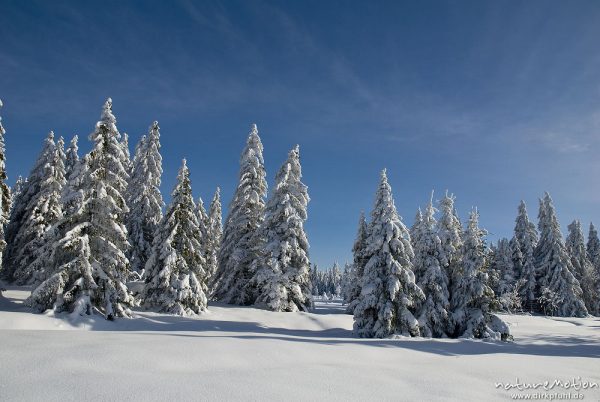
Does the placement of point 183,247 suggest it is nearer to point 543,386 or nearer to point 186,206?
point 186,206

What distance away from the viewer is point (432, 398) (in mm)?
7180

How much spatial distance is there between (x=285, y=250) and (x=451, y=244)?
13097 mm

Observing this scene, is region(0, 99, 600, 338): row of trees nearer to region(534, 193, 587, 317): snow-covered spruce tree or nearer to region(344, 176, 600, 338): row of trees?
region(344, 176, 600, 338): row of trees

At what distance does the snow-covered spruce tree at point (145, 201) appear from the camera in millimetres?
39000

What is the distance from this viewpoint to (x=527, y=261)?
5794cm

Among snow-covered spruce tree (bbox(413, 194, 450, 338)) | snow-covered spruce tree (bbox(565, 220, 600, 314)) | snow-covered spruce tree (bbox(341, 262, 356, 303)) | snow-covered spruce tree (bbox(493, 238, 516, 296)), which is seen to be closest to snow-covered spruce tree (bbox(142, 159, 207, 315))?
snow-covered spruce tree (bbox(413, 194, 450, 338))

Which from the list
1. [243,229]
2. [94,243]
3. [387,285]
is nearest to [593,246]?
[387,285]

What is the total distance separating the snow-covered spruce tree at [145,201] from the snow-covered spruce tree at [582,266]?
191ft

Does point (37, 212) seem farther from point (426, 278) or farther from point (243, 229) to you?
point (426, 278)

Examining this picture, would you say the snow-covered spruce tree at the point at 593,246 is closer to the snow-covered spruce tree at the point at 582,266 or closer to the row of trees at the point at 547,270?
the row of trees at the point at 547,270

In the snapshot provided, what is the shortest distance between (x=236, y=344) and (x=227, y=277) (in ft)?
81.5

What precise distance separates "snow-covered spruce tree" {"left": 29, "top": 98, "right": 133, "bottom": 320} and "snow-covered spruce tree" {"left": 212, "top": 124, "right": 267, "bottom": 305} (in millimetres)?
12015

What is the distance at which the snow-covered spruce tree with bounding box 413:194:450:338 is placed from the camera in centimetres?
2716

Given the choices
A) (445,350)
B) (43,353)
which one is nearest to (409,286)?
(445,350)
